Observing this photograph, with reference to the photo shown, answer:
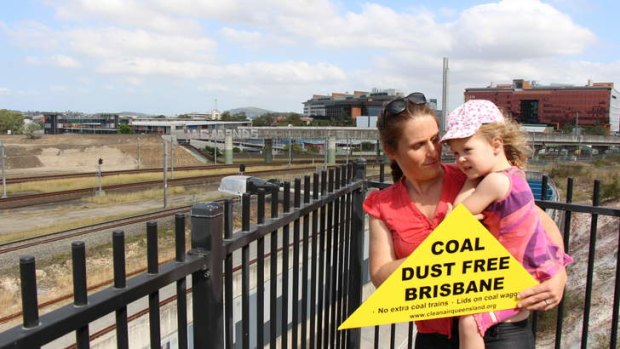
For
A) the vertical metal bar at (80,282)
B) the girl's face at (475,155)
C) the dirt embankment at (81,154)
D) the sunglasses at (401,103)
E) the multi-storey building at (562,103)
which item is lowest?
the dirt embankment at (81,154)

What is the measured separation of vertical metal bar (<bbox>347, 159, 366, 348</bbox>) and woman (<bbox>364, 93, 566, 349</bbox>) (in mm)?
1320

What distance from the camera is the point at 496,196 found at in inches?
75.5

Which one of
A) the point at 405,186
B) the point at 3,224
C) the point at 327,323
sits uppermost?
the point at 405,186

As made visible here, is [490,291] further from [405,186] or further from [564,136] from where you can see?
[564,136]

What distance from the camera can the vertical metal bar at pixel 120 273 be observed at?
4.34 ft

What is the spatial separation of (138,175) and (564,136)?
58960 mm

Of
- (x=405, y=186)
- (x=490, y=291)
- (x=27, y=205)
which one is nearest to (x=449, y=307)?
(x=490, y=291)

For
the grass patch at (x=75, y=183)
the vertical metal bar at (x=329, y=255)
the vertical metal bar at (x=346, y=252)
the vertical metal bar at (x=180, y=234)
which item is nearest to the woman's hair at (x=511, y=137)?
the vertical metal bar at (x=329, y=255)

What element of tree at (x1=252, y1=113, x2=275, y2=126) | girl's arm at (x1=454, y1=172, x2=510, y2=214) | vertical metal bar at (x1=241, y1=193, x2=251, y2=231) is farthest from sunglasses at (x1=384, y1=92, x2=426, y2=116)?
tree at (x1=252, y1=113, x2=275, y2=126)

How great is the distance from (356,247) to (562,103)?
147 m

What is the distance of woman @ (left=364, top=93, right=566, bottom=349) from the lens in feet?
6.71

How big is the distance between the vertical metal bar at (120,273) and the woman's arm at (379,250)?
105cm

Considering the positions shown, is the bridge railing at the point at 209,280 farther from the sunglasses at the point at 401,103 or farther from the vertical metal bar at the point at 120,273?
the sunglasses at the point at 401,103

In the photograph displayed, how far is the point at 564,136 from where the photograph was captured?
67375 mm
